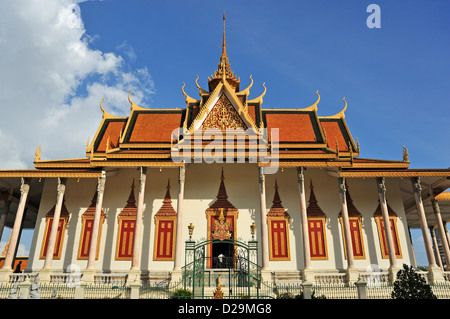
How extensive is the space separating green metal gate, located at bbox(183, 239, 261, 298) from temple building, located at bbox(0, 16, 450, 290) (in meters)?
0.24

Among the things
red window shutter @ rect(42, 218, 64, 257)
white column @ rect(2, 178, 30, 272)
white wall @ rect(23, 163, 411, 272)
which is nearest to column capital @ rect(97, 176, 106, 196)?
white wall @ rect(23, 163, 411, 272)

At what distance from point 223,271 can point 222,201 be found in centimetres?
402

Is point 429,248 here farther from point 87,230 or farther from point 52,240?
point 52,240

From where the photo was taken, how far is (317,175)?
60.4 feet

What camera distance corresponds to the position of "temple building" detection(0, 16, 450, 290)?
16391mm

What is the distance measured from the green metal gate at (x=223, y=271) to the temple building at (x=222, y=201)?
9.6 inches

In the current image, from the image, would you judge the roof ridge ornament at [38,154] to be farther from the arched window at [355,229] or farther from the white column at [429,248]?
the white column at [429,248]

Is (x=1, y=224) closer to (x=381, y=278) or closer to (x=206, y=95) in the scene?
(x=206, y=95)

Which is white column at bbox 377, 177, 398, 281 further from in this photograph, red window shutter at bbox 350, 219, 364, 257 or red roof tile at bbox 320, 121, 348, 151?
red roof tile at bbox 320, 121, 348, 151

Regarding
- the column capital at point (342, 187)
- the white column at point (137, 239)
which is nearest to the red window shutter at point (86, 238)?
the white column at point (137, 239)

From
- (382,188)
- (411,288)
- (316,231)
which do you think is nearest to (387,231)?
(382,188)

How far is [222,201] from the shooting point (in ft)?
59.1
